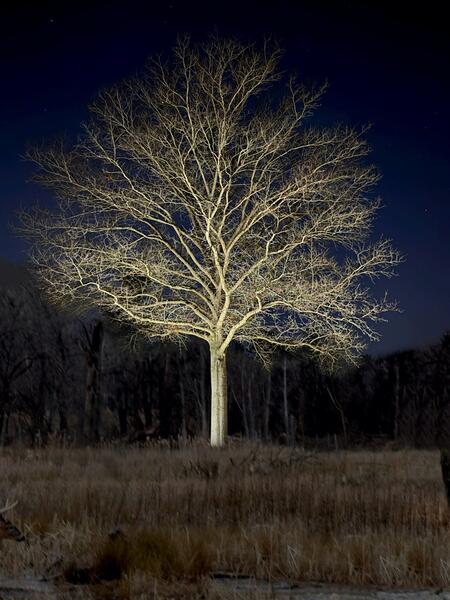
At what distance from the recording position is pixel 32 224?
17953 mm

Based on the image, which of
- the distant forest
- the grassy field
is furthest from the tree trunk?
the distant forest

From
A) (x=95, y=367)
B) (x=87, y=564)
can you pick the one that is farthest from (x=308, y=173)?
Answer: (x=87, y=564)

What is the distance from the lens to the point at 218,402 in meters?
18.6

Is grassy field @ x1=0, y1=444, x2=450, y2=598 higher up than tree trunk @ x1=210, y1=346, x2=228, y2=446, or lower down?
lower down

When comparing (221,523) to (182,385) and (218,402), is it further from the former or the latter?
(182,385)

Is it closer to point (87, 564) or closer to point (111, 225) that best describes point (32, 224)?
point (111, 225)

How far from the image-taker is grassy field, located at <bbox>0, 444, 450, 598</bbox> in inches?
188

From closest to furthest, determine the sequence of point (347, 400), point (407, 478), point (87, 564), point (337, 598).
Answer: point (337, 598), point (87, 564), point (407, 478), point (347, 400)

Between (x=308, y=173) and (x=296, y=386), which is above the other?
(x=308, y=173)

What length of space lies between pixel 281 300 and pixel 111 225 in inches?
209

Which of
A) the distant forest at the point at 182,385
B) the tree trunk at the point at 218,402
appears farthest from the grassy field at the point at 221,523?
the distant forest at the point at 182,385

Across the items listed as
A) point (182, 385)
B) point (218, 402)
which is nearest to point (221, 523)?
point (218, 402)

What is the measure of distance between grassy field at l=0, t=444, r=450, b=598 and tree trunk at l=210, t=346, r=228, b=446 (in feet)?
17.7

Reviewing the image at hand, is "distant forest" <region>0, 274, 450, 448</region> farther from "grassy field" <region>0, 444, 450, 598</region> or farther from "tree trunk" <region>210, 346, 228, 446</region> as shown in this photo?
"grassy field" <region>0, 444, 450, 598</region>
